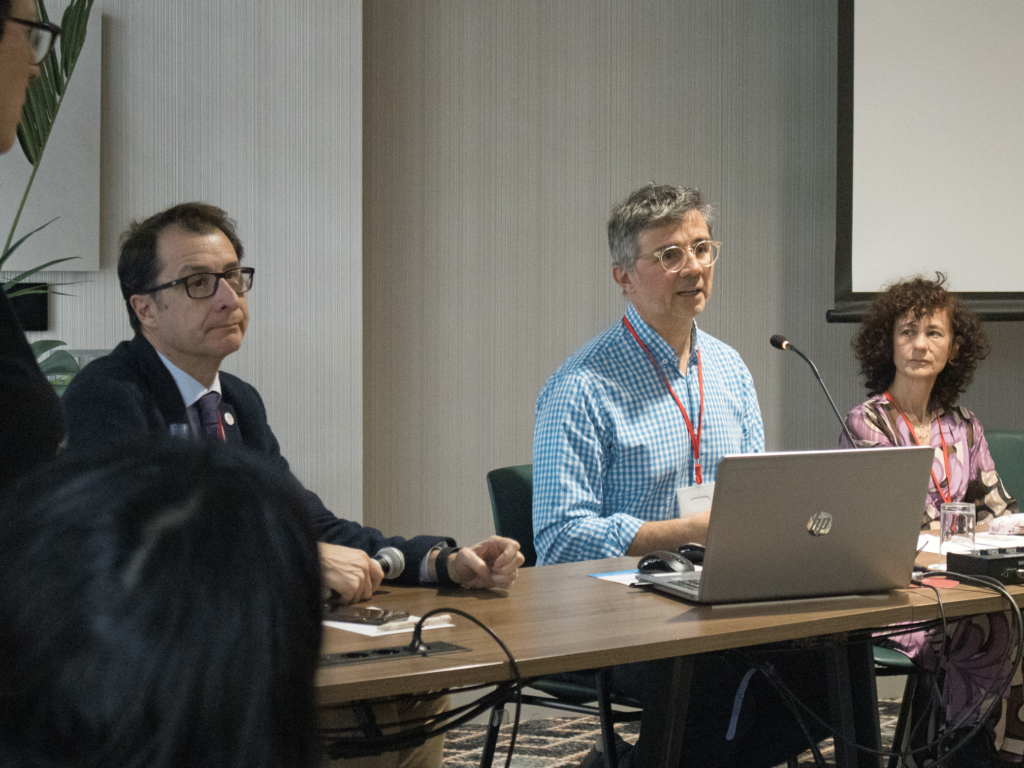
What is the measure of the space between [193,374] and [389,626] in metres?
0.77

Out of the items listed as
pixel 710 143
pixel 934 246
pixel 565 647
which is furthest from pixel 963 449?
pixel 565 647

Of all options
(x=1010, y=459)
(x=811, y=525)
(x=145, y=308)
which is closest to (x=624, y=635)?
(x=811, y=525)

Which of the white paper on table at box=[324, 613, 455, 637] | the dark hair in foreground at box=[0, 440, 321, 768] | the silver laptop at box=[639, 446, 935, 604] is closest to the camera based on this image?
the dark hair in foreground at box=[0, 440, 321, 768]

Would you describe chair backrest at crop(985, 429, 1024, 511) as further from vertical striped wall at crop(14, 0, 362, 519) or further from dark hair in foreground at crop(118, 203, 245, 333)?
dark hair in foreground at crop(118, 203, 245, 333)

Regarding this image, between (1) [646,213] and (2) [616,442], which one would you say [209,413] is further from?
(1) [646,213]

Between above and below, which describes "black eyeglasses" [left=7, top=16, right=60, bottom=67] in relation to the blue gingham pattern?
above

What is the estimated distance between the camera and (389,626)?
143 centimetres

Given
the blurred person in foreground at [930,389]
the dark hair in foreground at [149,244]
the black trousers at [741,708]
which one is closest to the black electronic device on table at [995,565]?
the black trousers at [741,708]

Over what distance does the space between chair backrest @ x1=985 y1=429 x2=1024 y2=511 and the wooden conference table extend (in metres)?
1.29

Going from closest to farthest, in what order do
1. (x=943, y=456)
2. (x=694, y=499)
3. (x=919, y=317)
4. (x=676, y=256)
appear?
(x=694, y=499) < (x=676, y=256) < (x=943, y=456) < (x=919, y=317)

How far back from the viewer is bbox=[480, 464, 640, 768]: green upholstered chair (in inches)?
79.3

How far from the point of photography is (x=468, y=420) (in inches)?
135

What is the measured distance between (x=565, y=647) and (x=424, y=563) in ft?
1.54

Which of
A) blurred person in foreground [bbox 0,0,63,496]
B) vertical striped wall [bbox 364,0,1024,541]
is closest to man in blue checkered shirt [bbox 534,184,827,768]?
vertical striped wall [bbox 364,0,1024,541]
